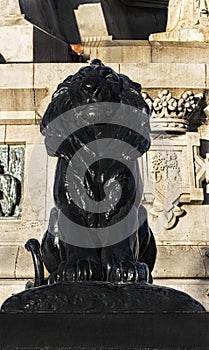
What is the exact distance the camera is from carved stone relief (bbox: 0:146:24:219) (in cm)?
998

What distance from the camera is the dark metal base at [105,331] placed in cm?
470

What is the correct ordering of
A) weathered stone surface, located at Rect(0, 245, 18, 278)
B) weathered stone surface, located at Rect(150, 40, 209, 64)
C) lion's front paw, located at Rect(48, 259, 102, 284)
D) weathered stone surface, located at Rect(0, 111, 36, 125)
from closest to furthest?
lion's front paw, located at Rect(48, 259, 102, 284) < weathered stone surface, located at Rect(0, 245, 18, 278) < weathered stone surface, located at Rect(0, 111, 36, 125) < weathered stone surface, located at Rect(150, 40, 209, 64)

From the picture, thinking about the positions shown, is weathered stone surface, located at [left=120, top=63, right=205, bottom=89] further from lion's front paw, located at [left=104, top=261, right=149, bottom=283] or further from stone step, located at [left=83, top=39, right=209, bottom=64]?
lion's front paw, located at [left=104, top=261, right=149, bottom=283]

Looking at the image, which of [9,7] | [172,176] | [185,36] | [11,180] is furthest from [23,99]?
[185,36]

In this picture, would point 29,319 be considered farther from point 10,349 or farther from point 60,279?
point 60,279

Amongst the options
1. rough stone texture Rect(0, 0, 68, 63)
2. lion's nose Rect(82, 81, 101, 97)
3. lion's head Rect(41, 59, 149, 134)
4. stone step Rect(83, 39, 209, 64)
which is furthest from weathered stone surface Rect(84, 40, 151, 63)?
lion's nose Rect(82, 81, 101, 97)

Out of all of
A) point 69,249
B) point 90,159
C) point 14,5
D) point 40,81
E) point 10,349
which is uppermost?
point 14,5

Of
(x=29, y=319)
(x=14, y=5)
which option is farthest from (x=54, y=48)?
(x=29, y=319)

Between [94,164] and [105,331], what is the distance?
1679 mm

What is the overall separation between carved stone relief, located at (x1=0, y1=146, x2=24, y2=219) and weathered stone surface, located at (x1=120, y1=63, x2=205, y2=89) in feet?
4.58

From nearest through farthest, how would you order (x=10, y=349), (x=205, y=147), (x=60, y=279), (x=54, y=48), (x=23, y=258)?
(x=10, y=349), (x=60, y=279), (x=23, y=258), (x=205, y=147), (x=54, y=48)

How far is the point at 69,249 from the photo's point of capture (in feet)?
19.7

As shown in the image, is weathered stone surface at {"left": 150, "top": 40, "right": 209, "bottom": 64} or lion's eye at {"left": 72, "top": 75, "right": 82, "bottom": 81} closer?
lion's eye at {"left": 72, "top": 75, "right": 82, "bottom": 81}

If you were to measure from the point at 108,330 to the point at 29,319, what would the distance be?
15.0 inches
